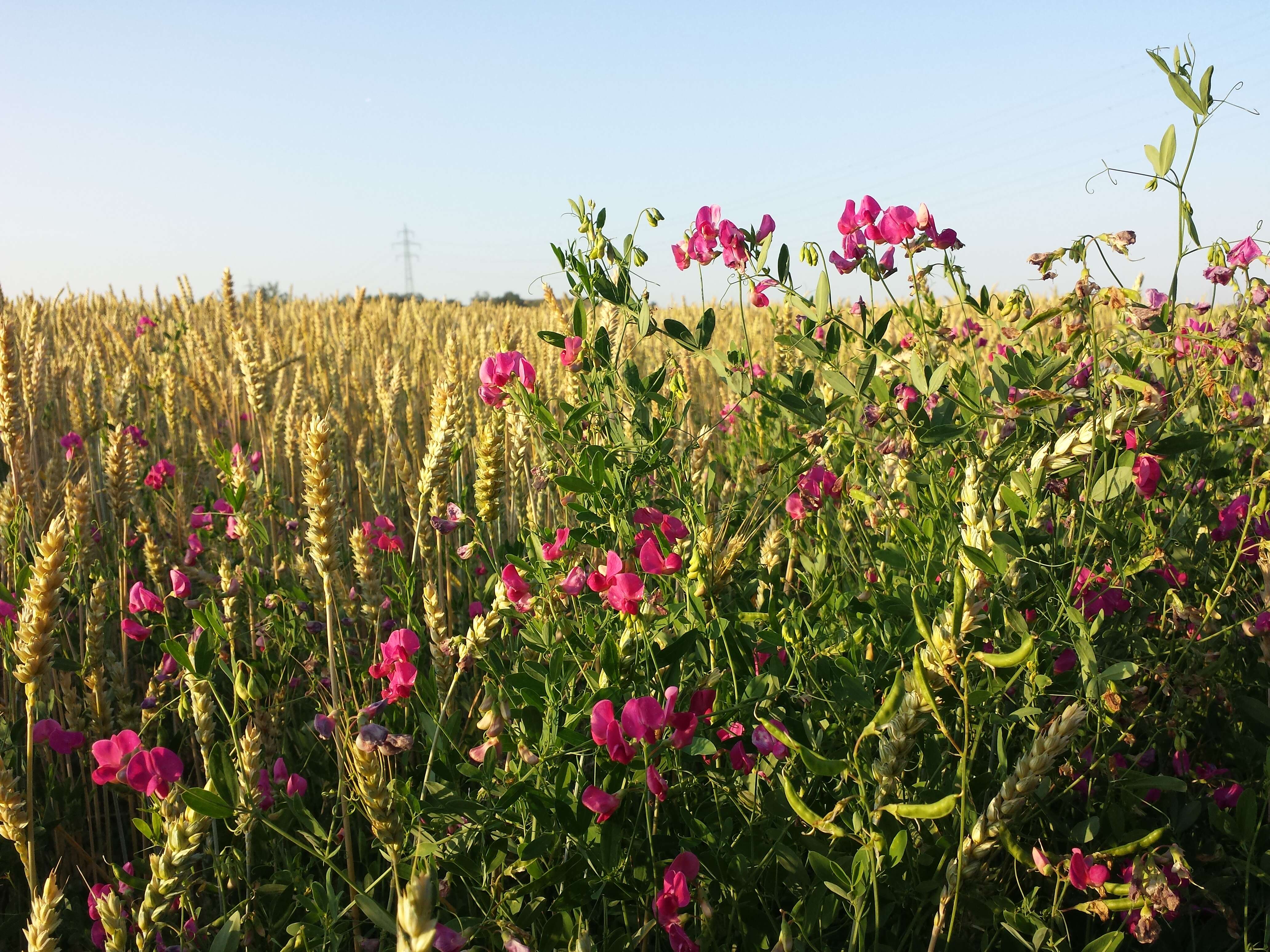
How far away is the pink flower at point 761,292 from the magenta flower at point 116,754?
1.08 meters

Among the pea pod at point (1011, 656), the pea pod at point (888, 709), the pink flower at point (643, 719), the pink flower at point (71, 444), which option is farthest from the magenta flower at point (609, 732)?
the pink flower at point (71, 444)

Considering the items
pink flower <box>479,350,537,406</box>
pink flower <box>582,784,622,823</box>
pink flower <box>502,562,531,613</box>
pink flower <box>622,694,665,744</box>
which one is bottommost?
pink flower <box>582,784,622,823</box>

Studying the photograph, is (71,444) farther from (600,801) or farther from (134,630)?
(600,801)

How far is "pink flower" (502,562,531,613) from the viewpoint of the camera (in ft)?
3.71

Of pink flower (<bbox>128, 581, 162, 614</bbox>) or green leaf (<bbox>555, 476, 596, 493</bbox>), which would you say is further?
pink flower (<bbox>128, 581, 162, 614</bbox>)

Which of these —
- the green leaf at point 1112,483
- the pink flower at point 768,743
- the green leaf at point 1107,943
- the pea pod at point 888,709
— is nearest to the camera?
the pea pod at point 888,709

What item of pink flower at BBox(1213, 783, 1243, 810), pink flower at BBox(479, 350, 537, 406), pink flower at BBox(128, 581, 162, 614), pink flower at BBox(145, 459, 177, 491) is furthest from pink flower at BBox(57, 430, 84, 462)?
pink flower at BBox(1213, 783, 1243, 810)

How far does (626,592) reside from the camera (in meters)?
0.99

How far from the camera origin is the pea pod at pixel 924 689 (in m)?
0.70

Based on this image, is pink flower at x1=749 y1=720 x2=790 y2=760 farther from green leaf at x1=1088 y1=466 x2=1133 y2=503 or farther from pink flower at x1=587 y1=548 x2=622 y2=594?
green leaf at x1=1088 y1=466 x2=1133 y2=503

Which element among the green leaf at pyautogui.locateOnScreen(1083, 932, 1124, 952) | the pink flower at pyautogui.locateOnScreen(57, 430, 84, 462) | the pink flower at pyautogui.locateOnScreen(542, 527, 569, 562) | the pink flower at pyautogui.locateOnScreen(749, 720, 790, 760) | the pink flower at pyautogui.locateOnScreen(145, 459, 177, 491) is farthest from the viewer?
the pink flower at pyautogui.locateOnScreen(57, 430, 84, 462)

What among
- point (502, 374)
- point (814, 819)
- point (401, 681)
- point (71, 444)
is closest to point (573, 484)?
point (502, 374)

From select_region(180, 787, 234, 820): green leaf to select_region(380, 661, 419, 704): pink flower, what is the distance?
0.74 feet

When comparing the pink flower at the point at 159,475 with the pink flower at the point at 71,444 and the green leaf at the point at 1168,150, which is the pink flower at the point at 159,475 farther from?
the green leaf at the point at 1168,150
